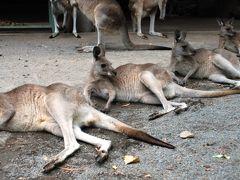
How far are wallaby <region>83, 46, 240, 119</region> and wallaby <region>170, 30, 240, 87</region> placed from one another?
2.50 feet

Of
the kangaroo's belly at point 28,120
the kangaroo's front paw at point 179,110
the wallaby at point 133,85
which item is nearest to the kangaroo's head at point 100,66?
the wallaby at point 133,85

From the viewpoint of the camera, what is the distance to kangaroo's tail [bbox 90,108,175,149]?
165 inches

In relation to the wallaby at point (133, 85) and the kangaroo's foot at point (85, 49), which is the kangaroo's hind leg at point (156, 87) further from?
the kangaroo's foot at point (85, 49)

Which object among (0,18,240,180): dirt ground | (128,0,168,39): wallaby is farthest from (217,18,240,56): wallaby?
(128,0,168,39): wallaby

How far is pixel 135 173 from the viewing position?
377cm

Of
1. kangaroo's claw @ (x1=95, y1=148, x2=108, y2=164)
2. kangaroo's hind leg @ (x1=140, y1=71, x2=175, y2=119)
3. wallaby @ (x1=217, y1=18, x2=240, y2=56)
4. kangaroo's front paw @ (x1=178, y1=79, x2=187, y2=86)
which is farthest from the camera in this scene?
wallaby @ (x1=217, y1=18, x2=240, y2=56)

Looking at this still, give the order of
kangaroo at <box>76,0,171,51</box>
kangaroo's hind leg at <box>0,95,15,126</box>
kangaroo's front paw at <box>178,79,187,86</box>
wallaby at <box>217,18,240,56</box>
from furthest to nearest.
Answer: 1. kangaroo at <box>76,0,171,51</box>
2. wallaby at <box>217,18,240,56</box>
3. kangaroo's front paw at <box>178,79,187,86</box>
4. kangaroo's hind leg at <box>0,95,15,126</box>

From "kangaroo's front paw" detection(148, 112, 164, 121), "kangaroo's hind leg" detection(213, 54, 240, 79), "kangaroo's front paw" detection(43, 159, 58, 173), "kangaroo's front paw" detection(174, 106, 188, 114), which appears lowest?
"kangaroo's front paw" detection(148, 112, 164, 121)

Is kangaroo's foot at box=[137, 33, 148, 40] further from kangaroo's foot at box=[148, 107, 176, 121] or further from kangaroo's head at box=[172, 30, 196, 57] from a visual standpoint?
kangaroo's foot at box=[148, 107, 176, 121]

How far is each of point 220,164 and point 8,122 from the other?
6.07 feet

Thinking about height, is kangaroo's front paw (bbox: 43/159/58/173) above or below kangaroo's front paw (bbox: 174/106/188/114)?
below

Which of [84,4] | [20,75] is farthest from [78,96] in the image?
[84,4]

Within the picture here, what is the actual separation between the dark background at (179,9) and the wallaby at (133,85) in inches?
274

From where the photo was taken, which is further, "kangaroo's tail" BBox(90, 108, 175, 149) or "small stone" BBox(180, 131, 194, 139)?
"small stone" BBox(180, 131, 194, 139)
